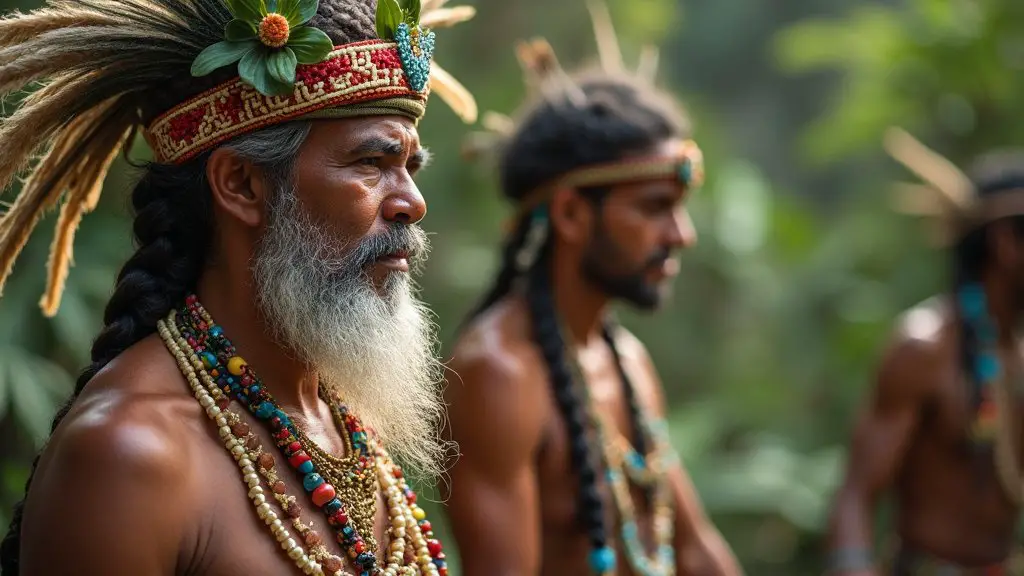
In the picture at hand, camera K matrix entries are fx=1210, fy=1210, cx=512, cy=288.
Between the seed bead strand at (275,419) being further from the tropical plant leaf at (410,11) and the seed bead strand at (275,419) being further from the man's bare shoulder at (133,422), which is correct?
the tropical plant leaf at (410,11)

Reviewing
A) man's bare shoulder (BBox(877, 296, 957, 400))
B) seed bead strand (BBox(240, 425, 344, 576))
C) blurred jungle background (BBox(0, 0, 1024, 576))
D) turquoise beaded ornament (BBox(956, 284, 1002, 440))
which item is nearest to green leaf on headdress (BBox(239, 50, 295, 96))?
seed bead strand (BBox(240, 425, 344, 576))

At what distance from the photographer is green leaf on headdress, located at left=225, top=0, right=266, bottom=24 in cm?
237

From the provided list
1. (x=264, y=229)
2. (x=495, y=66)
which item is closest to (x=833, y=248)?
(x=495, y=66)

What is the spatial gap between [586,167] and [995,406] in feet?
7.94

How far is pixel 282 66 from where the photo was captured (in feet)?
7.64

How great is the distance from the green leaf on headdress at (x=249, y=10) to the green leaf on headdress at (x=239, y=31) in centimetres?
1

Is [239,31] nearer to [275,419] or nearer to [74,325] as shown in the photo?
[275,419]

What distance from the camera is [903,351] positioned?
18.1ft

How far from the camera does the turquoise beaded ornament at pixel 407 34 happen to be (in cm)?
250

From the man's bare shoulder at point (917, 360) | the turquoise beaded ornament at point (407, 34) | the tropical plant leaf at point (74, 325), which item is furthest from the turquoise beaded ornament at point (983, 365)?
the tropical plant leaf at point (74, 325)

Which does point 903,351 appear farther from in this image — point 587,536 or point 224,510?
point 224,510

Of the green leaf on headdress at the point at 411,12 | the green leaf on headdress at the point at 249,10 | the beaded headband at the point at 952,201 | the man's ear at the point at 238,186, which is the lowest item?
the man's ear at the point at 238,186

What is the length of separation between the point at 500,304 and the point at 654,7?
213 inches

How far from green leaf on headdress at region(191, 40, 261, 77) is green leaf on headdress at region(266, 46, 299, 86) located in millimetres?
50
